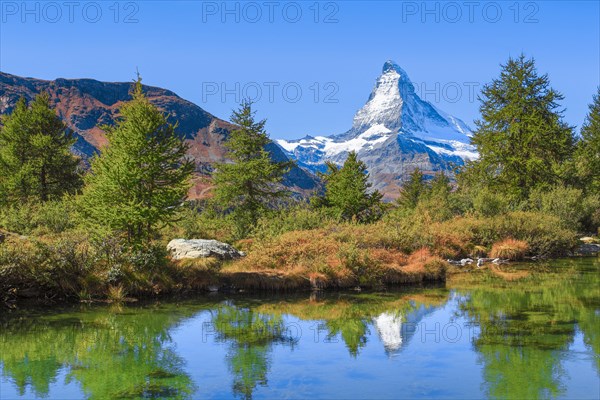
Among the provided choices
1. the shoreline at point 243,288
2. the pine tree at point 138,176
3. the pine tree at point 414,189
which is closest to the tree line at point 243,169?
the pine tree at point 138,176

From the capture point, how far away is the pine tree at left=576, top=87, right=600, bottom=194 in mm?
54141

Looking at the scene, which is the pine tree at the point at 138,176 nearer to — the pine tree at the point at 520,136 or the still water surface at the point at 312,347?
the still water surface at the point at 312,347

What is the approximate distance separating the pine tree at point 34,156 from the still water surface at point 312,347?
83.8ft

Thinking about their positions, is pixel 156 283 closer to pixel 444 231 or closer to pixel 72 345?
pixel 72 345

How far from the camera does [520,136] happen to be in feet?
167

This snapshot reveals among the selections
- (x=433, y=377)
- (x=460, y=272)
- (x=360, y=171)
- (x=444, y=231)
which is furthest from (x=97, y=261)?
(x=360, y=171)

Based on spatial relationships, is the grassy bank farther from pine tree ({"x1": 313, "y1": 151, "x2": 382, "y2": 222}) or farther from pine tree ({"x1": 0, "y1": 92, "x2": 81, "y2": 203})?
pine tree ({"x1": 0, "y1": 92, "x2": 81, "y2": 203})

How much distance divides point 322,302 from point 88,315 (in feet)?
29.4

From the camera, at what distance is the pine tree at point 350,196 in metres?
44.5

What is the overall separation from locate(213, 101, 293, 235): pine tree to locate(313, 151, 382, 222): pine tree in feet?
18.1

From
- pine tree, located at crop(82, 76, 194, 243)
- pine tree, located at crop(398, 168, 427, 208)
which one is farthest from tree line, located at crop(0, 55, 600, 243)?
pine tree, located at crop(398, 168, 427, 208)

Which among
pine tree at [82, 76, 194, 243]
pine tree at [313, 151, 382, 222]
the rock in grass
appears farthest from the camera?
pine tree at [313, 151, 382, 222]

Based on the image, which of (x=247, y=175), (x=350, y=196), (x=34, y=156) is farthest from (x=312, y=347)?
(x=34, y=156)

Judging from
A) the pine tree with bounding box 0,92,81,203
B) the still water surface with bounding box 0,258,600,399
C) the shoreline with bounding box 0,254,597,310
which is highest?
the pine tree with bounding box 0,92,81,203
